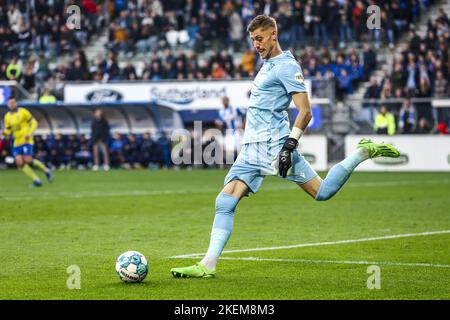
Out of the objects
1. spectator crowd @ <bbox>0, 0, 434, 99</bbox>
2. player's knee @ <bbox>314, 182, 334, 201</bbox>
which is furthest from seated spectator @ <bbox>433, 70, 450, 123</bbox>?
player's knee @ <bbox>314, 182, 334, 201</bbox>

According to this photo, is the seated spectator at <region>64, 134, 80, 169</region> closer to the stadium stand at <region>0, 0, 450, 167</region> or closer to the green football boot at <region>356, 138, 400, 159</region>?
the stadium stand at <region>0, 0, 450, 167</region>

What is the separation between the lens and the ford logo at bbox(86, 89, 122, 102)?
119 ft

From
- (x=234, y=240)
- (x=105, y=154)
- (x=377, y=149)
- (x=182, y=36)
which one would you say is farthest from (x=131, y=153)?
(x=377, y=149)

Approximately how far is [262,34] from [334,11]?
28006 millimetres

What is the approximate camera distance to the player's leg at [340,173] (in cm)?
979

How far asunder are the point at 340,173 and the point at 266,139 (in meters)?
0.90

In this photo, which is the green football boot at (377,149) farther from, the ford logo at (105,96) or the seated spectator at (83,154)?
the ford logo at (105,96)

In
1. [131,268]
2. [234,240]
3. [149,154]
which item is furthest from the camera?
[149,154]

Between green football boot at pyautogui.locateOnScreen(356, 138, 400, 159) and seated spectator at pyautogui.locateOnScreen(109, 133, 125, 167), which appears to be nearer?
green football boot at pyautogui.locateOnScreen(356, 138, 400, 159)

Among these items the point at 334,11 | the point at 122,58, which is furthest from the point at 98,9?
the point at 334,11

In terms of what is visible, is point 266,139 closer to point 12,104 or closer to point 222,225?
point 222,225

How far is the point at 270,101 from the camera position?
9523 mm

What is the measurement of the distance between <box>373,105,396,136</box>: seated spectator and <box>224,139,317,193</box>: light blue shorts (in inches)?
907

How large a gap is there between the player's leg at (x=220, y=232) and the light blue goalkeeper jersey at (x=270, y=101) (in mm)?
492
